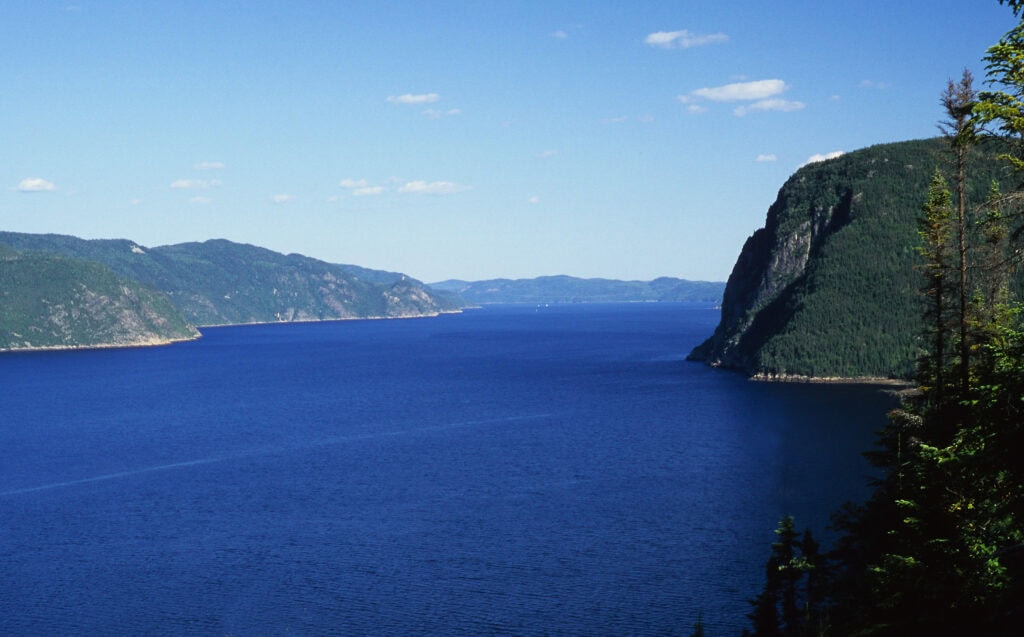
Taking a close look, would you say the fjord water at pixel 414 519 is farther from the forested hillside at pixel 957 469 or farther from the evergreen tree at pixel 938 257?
the evergreen tree at pixel 938 257

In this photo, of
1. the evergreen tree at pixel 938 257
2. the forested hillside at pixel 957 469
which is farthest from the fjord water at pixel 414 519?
the evergreen tree at pixel 938 257

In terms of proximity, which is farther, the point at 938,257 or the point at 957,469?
the point at 938,257

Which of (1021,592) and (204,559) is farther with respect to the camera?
(204,559)

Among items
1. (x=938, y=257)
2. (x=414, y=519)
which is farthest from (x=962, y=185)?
(x=414, y=519)

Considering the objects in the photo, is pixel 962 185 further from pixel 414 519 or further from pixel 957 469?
pixel 414 519

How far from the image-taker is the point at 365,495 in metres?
115

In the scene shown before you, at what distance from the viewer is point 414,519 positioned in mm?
102438

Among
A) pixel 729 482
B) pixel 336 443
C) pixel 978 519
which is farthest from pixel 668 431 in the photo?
pixel 978 519

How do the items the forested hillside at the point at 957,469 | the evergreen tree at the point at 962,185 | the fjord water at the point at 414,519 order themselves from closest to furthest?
the forested hillside at the point at 957,469 < the evergreen tree at the point at 962,185 < the fjord water at the point at 414,519

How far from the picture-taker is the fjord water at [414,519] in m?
75.8

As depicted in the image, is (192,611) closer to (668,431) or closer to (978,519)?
(978,519)

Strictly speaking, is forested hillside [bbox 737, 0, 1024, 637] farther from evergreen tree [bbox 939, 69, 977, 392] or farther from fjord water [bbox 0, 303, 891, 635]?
fjord water [bbox 0, 303, 891, 635]

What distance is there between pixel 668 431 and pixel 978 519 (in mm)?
118687

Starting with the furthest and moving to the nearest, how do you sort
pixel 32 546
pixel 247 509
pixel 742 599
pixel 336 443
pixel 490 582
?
pixel 336 443
pixel 247 509
pixel 32 546
pixel 490 582
pixel 742 599
